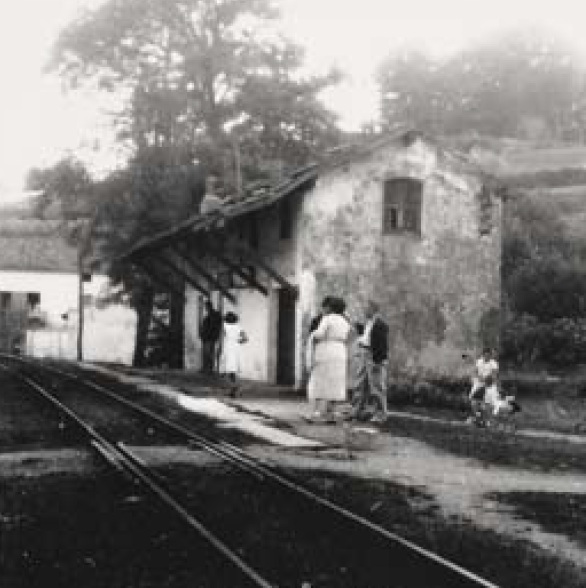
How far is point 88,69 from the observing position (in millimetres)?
40188

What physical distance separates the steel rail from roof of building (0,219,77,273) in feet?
155

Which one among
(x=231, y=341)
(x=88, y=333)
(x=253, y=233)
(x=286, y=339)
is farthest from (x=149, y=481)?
(x=88, y=333)

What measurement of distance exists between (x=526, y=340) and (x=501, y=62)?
46914 mm

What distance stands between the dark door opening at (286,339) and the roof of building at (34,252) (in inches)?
1554

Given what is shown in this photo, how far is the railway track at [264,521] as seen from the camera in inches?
270

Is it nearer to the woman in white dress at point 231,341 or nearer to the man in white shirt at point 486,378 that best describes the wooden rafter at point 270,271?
the woman in white dress at point 231,341

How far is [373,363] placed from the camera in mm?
16891

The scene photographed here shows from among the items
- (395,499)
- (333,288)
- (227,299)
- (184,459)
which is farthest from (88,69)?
(395,499)

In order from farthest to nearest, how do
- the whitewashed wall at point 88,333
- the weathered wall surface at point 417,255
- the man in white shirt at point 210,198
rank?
1. the whitewashed wall at point 88,333
2. the man in white shirt at point 210,198
3. the weathered wall surface at point 417,255

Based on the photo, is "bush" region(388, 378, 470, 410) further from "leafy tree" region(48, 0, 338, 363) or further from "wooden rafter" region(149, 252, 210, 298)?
"leafy tree" region(48, 0, 338, 363)

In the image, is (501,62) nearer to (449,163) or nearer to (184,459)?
(449,163)

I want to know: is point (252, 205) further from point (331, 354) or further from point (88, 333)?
point (88, 333)

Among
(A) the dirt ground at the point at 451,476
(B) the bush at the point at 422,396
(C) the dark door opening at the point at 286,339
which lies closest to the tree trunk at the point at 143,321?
(C) the dark door opening at the point at 286,339

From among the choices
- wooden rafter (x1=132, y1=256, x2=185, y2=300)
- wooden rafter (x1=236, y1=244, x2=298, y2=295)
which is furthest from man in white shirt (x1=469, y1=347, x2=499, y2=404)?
wooden rafter (x1=132, y1=256, x2=185, y2=300)
